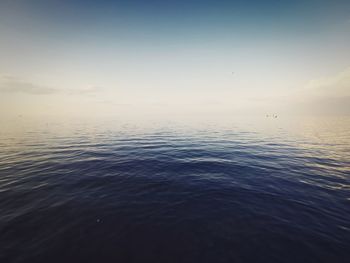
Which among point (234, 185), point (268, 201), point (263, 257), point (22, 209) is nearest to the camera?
point (263, 257)

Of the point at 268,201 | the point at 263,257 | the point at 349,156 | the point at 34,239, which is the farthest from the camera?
the point at 349,156

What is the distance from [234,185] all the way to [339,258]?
217 inches

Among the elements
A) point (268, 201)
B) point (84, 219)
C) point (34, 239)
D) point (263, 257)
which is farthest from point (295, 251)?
point (34, 239)

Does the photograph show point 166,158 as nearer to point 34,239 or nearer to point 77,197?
point 77,197

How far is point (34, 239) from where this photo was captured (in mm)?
5801

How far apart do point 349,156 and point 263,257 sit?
2106cm

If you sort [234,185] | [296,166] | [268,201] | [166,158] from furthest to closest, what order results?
[166,158]
[296,166]
[234,185]
[268,201]

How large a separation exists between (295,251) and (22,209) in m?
11.9

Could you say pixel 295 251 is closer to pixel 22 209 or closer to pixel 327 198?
pixel 327 198

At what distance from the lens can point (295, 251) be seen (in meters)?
5.36

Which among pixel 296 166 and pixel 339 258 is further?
pixel 296 166

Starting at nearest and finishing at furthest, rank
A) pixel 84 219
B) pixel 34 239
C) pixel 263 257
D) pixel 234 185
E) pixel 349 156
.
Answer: pixel 263 257
pixel 34 239
pixel 84 219
pixel 234 185
pixel 349 156

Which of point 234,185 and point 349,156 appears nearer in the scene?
point 234,185

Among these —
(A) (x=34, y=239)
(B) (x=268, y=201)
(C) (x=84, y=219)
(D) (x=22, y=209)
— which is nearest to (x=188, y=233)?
(C) (x=84, y=219)
